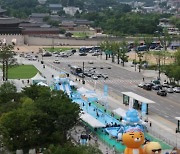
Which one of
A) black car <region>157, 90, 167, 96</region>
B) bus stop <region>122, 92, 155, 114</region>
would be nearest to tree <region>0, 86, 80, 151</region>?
bus stop <region>122, 92, 155, 114</region>

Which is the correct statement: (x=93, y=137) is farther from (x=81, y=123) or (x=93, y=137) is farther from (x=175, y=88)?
(x=175, y=88)

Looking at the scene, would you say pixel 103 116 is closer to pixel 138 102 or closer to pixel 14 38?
pixel 138 102

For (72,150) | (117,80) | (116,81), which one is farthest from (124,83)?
(72,150)

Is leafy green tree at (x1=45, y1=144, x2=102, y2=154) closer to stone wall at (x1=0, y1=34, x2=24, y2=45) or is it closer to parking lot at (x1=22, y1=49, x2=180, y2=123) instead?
parking lot at (x1=22, y1=49, x2=180, y2=123)

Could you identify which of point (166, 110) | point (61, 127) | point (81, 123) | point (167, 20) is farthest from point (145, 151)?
point (167, 20)

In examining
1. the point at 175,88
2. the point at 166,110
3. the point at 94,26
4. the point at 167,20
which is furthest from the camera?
the point at 167,20

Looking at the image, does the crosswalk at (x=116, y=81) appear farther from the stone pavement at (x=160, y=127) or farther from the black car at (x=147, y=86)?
the stone pavement at (x=160, y=127)
